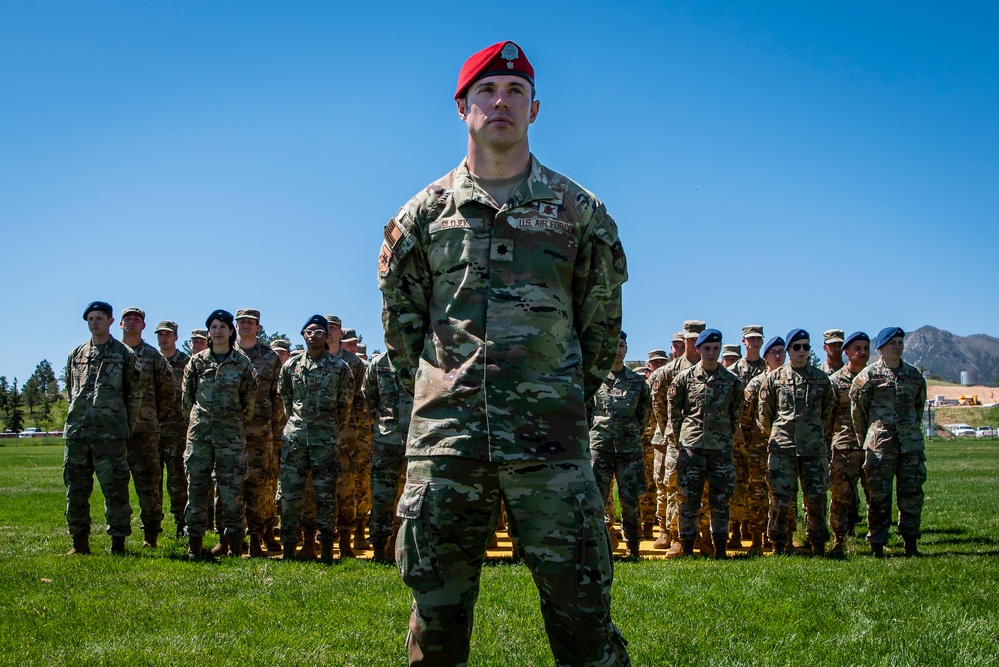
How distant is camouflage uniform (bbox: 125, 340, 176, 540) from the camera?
10.8 m

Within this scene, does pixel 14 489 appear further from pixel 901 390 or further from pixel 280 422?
pixel 901 390

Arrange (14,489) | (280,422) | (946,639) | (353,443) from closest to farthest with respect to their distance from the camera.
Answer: (946,639), (353,443), (280,422), (14,489)

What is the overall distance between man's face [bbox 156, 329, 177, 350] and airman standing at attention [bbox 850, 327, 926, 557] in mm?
10139

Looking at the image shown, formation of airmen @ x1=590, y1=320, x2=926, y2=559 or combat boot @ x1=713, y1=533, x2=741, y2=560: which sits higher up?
formation of airmen @ x1=590, y1=320, x2=926, y2=559

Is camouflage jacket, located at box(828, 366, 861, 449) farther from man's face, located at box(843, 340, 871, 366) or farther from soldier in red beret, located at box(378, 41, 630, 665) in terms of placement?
soldier in red beret, located at box(378, 41, 630, 665)

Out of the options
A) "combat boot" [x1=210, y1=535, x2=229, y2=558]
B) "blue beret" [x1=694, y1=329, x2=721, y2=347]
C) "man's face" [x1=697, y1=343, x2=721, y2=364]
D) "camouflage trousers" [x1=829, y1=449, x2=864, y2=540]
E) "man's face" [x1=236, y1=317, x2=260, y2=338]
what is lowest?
"combat boot" [x1=210, y1=535, x2=229, y2=558]

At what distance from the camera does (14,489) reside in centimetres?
1948

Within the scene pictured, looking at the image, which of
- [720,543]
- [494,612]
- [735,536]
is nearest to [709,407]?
[720,543]

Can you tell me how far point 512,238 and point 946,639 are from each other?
4.23 meters

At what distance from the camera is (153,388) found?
11.1 meters

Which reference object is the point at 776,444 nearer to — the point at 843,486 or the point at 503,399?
the point at 843,486

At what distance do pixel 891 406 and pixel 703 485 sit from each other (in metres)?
2.56

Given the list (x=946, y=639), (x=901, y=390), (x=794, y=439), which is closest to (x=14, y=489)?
(x=794, y=439)

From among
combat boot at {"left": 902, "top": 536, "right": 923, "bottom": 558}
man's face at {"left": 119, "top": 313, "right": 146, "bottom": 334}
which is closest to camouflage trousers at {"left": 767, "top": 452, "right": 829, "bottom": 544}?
combat boot at {"left": 902, "top": 536, "right": 923, "bottom": 558}
